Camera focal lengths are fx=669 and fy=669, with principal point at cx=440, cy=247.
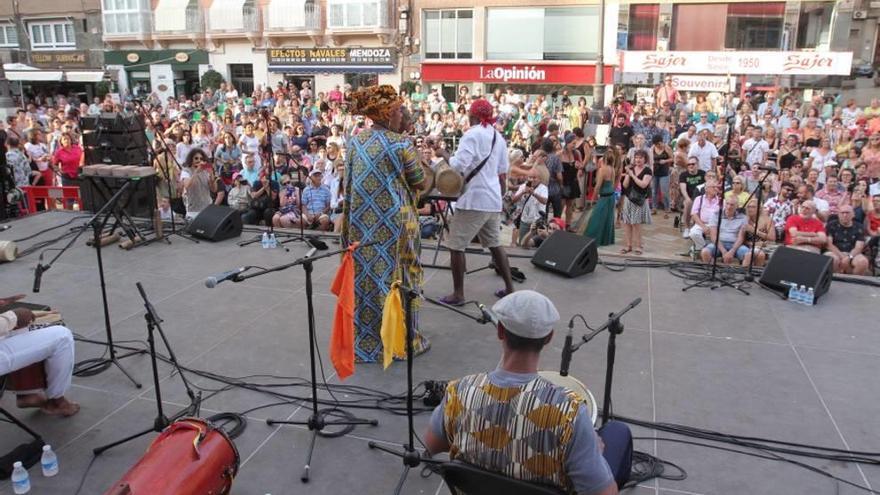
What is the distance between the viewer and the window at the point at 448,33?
2378 centimetres

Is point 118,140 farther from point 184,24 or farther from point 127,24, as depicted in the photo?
point 127,24

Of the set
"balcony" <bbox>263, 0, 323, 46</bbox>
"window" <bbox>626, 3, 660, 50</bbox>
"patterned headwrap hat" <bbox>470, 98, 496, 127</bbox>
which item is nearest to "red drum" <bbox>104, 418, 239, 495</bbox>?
"patterned headwrap hat" <bbox>470, 98, 496, 127</bbox>

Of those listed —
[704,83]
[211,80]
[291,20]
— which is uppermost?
[291,20]

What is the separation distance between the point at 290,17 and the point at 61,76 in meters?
8.67

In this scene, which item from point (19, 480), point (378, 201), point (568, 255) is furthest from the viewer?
point (568, 255)

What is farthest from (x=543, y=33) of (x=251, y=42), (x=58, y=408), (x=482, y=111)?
(x=58, y=408)

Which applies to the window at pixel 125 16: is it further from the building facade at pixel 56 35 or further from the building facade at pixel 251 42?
the building facade at pixel 56 35

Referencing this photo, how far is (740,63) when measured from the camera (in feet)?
65.5

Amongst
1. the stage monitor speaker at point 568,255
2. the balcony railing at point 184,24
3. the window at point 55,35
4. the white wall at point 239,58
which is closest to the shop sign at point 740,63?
the white wall at point 239,58

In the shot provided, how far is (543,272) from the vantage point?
6.33 metres

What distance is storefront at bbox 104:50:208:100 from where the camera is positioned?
93.7 ft

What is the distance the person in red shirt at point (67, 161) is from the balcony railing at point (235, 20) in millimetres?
17331

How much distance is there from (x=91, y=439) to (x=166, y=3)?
29.6 meters

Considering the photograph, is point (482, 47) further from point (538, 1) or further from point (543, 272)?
point (543, 272)
